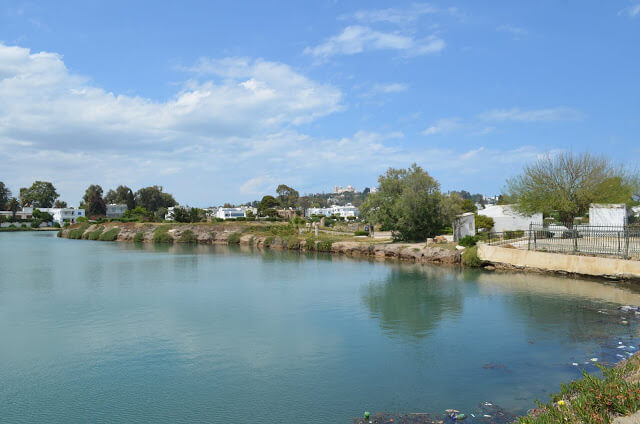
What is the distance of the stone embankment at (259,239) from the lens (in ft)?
123

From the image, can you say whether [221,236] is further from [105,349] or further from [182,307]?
[105,349]

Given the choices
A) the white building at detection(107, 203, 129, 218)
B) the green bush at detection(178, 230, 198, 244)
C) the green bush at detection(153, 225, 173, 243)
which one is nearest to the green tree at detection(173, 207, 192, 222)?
the green bush at detection(153, 225, 173, 243)

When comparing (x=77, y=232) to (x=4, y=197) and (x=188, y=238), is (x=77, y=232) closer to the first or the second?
(x=188, y=238)

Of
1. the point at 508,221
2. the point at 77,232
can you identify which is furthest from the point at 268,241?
the point at 77,232

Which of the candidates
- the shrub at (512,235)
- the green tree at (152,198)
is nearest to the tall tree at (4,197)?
the green tree at (152,198)

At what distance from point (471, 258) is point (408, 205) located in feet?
36.5

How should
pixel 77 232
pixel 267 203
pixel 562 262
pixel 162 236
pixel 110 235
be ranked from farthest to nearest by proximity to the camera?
pixel 267 203 < pixel 77 232 < pixel 110 235 < pixel 162 236 < pixel 562 262

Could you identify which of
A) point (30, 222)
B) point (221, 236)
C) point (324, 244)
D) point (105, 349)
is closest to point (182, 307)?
point (105, 349)

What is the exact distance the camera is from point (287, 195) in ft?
462

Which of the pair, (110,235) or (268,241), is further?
(110,235)

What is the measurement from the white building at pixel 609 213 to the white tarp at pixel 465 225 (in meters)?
8.98

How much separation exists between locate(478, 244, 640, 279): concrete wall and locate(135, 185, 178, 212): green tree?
4831 inches

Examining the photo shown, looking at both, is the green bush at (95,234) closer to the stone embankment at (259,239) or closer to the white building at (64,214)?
the stone embankment at (259,239)

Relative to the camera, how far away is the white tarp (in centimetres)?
3856
